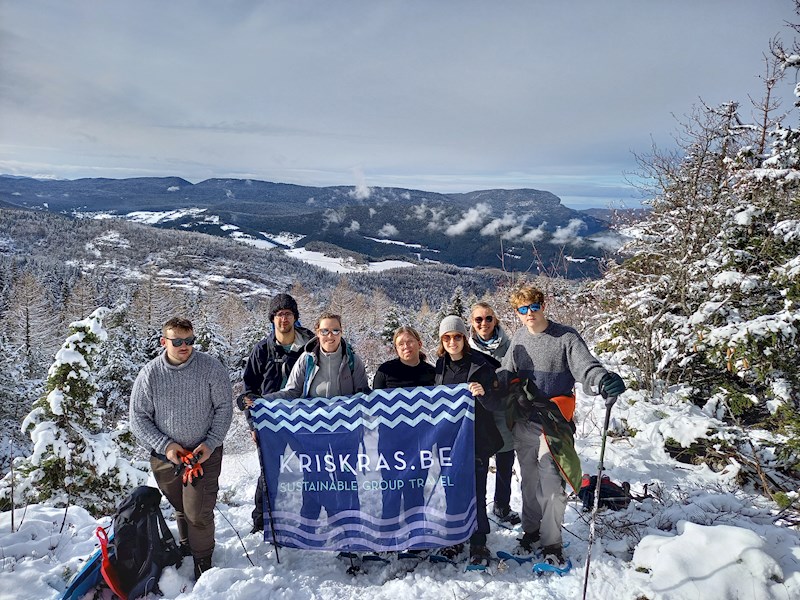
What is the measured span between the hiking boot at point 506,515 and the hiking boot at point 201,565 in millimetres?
2923

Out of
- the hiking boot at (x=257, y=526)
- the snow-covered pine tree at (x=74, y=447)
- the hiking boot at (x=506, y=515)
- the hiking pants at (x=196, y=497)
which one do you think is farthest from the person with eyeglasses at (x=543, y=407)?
the snow-covered pine tree at (x=74, y=447)

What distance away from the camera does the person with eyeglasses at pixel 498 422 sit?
14.3 ft

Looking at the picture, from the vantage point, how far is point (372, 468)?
4289mm

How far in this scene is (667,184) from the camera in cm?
982

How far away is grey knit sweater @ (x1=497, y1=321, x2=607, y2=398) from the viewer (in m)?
4.03

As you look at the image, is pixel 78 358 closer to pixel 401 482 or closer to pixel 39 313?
pixel 401 482

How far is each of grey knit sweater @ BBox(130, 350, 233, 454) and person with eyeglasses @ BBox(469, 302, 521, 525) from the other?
2632mm

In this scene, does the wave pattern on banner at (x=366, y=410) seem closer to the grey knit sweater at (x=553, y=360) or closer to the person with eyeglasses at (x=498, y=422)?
the person with eyeglasses at (x=498, y=422)

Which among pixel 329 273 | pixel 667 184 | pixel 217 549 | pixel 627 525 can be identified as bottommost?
pixel 329 273

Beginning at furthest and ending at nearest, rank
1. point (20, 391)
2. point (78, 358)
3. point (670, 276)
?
1. point (20, 391)
2. point (670, 276)
3. point (78, 358)

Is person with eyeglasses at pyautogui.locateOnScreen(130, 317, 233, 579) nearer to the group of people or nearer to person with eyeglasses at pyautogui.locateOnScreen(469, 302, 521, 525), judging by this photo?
the group of people

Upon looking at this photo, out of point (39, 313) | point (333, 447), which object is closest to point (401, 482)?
point (333, 447)

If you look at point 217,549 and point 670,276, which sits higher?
point 670,276

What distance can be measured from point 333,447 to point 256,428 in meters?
0.77
